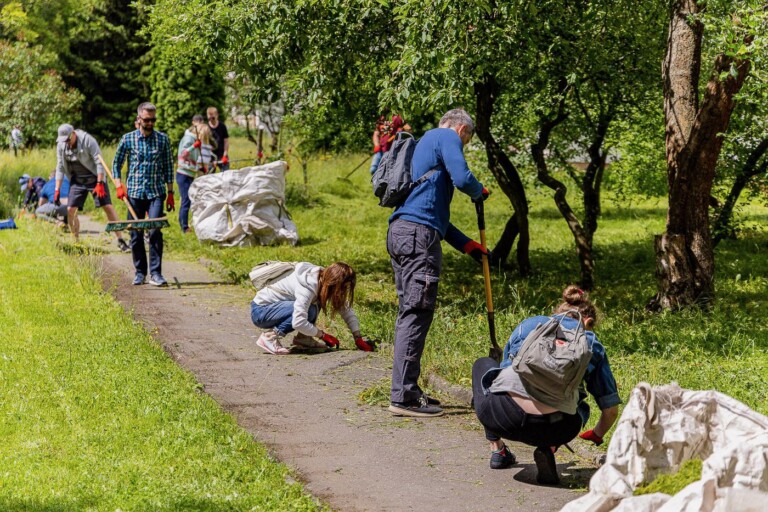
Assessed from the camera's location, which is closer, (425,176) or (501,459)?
(501,459)

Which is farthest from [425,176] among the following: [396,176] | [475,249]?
[475,249]

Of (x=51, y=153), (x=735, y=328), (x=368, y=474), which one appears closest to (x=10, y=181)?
(x=51, y=153)

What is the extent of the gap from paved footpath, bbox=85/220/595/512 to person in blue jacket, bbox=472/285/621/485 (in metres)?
0.20

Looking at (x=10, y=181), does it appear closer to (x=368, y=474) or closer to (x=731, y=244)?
(x=731, y=244)

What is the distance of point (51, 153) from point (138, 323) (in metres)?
16.0

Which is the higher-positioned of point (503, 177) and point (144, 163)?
point (144, 163)

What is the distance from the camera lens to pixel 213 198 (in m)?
14.7

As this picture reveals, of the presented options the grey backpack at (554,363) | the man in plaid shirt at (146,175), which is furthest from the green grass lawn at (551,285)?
the grey backpack at (554,363)

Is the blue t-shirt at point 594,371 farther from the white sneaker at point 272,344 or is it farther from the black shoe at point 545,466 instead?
the white sneaker at point 272,344

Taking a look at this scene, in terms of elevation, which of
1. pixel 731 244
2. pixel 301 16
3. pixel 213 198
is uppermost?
pixel 301 16

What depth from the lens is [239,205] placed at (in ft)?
47.9

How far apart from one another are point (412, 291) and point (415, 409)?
791 millimetres

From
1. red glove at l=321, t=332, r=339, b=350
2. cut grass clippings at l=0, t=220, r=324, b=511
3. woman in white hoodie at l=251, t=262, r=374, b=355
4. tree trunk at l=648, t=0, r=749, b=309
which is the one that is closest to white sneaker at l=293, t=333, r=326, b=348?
woman in white hoodie at l=251, t=262, r=374, b=355

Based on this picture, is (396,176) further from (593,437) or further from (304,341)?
(304,341)
